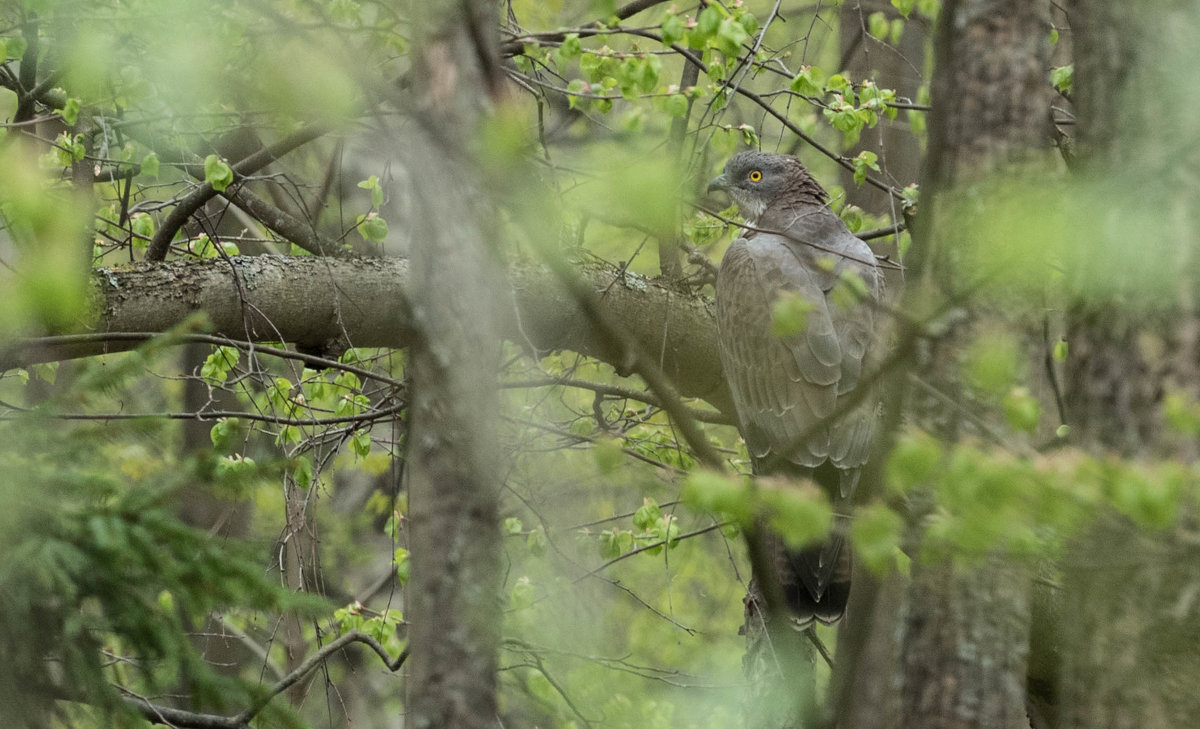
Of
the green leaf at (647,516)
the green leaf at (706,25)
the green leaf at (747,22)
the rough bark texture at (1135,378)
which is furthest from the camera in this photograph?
the green leaf at (647,516)

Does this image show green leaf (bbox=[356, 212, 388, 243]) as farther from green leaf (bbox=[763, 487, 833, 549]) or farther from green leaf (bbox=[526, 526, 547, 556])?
green leaf (bbox=[763, 487, 833, 549])

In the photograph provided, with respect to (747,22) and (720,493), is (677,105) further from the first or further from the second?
(720,493)

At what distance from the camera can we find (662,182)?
190 centimetres

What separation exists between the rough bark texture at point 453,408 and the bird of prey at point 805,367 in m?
2.44

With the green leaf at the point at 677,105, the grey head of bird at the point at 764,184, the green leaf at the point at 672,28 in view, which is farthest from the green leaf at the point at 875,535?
the grey head of bird at the point at 764,184

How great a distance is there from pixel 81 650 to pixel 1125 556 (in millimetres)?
2143

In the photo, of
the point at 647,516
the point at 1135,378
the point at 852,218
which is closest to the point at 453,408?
the point at 1135,378

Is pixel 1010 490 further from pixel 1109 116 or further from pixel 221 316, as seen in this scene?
pixel 221 316

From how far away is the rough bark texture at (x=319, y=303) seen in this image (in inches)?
189

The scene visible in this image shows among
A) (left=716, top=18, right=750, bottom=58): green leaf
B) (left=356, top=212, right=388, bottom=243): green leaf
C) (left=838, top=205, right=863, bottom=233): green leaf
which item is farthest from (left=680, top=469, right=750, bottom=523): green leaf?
(left=838, top=205, right=863, bottom=233): green leaf

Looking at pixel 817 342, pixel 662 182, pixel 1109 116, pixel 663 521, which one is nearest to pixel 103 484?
pixel 662 182

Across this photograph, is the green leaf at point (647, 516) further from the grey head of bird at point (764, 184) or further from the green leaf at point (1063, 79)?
the green leaf at point (1063, 79)

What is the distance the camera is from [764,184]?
6.33 metres

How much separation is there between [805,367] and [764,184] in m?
1.67
